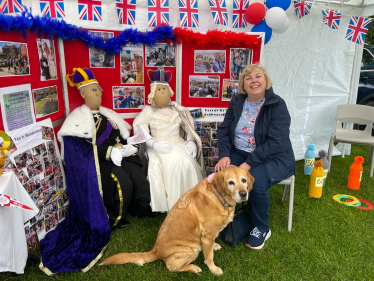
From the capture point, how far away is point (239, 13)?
3.82m

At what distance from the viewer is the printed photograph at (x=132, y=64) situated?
3.47 meters

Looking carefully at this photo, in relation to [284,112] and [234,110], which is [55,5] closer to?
[234,110]

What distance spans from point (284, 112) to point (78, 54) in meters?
2.23

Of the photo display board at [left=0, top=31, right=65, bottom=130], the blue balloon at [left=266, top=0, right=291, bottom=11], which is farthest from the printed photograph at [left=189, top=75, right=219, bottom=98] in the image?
the photo display board at [left=0, top=31, right=65, bottom=130]

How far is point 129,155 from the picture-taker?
3307mm

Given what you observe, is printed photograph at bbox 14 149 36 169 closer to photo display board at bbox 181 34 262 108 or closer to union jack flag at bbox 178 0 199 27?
photo display board at bbox 181 34 262 108

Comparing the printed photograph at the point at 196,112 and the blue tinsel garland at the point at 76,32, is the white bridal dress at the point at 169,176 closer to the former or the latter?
the printed photograph at the point at 196,112

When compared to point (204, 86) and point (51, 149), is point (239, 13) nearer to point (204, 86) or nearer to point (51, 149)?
point (204, 86)

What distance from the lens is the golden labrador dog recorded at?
242cm

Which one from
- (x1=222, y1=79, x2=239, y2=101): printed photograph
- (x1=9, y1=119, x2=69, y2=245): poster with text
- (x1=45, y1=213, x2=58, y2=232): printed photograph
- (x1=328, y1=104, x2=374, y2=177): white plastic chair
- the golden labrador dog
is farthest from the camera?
(x1=328, y1=104, x2=374, y2=177): white plastic chair

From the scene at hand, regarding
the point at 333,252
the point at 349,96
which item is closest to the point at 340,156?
the point at 349,96

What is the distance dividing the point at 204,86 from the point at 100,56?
1.27 m

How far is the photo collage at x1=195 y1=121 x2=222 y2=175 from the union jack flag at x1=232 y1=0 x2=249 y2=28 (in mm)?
1283

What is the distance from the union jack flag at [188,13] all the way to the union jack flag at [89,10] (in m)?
0.96
